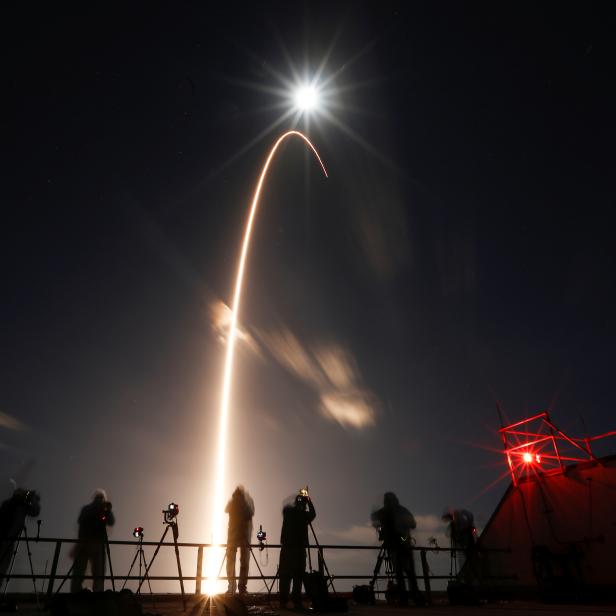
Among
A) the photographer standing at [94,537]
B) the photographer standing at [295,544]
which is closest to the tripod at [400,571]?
the photographer standing at [295,544]

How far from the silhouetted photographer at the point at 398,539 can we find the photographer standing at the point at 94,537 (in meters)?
4.97

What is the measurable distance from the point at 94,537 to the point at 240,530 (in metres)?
2.57

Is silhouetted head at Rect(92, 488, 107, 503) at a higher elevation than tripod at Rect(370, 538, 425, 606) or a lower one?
higher

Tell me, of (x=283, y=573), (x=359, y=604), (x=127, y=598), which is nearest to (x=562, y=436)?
(x=359, y=604)

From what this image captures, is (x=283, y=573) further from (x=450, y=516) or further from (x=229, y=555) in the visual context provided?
(x=450, y=516)

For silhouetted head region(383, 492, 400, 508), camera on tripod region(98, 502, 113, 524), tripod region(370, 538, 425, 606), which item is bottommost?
tripod region(370, 538, 425, 606)

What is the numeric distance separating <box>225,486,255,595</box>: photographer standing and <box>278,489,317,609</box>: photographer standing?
111 cm

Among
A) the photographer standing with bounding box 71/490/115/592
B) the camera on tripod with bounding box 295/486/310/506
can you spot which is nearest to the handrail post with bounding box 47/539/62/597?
the photographer standing with bounding box 71/490/115/592

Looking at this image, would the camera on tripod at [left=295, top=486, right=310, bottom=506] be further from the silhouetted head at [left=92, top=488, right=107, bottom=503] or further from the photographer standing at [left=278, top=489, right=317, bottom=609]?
the silhouetted head at [left=92, top=488, right=107, bottom=503]

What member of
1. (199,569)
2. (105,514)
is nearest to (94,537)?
(105,514)

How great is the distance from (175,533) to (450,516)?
7.70 meters

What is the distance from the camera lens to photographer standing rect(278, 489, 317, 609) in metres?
7.25

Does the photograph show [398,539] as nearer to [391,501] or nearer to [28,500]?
[391,501]

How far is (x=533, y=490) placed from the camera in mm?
10992
